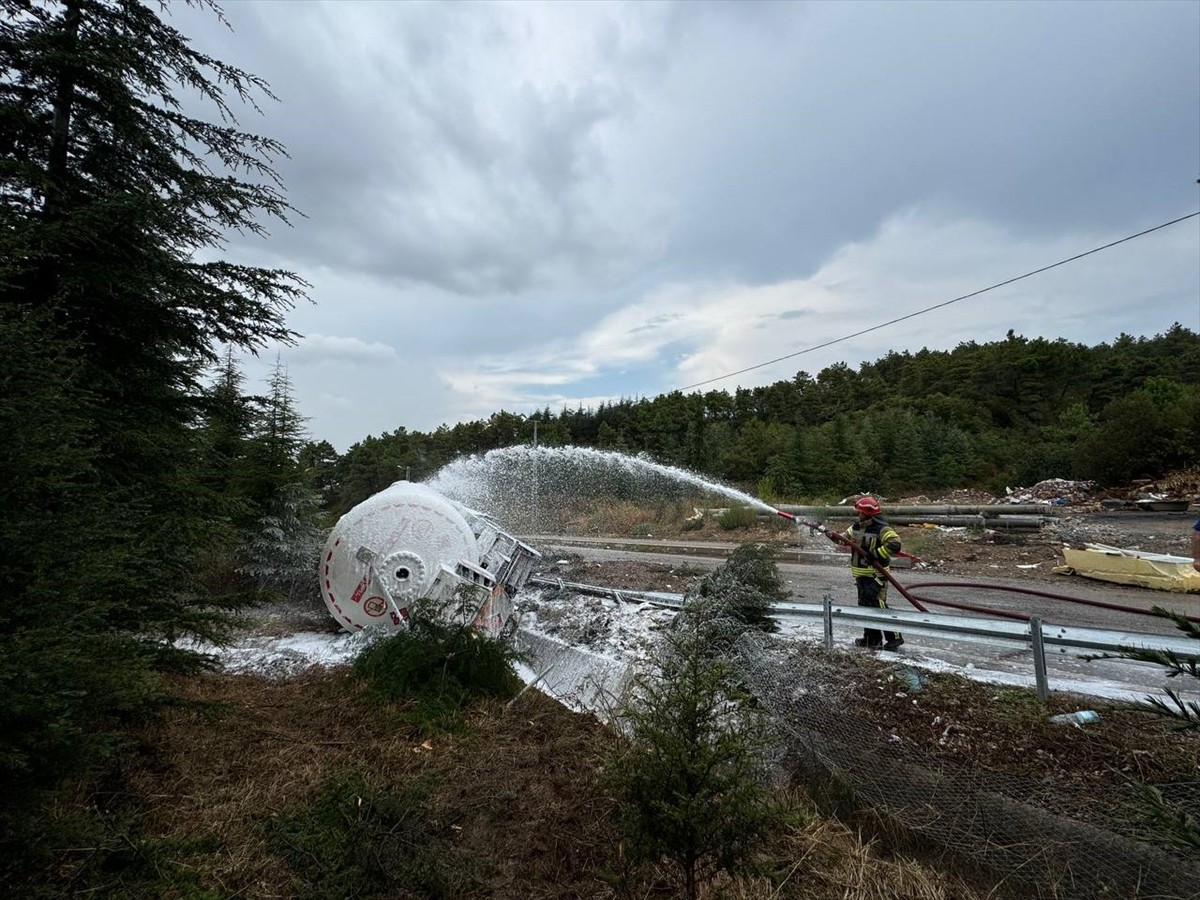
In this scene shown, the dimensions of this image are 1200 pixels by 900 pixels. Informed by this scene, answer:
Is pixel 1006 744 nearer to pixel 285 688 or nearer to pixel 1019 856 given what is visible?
pixel 1019 856

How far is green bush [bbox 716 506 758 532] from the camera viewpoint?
21984 millimetres

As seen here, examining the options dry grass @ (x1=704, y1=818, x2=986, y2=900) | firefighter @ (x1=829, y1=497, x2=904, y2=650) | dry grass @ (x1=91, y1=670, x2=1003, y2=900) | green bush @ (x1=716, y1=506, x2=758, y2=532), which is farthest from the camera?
green bush @ (x1=716, y1=506, x2=758, y2=532)

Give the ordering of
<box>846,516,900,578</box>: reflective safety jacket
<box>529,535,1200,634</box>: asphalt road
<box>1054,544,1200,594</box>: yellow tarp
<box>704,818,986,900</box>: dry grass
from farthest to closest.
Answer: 1. <box>1054,544,1200,594</box>: yellow tarp
2. <box>529,535,1200,634</box>: asphalt road
3. <box>846,516,900,578</box>: reflective safety jacket
4. <box>704,818,986,900</box>: dry grass

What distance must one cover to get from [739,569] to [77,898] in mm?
6509

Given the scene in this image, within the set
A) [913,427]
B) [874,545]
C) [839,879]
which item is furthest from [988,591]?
[913,427]

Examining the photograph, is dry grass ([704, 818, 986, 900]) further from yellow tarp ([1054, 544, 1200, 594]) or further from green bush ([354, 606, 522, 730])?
yellow tarp ([1054, 544, 1200, 594])

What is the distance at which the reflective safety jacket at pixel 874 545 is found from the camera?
6.81m

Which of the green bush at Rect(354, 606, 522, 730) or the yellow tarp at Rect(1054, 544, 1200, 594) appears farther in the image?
the yellow tarp at Rect(1054, 544, 1200, 594)

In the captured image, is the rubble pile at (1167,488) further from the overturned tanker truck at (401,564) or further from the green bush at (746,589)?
the overturned tanker truck at (401,564)

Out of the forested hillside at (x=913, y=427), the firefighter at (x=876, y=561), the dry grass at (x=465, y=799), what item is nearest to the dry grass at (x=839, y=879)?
the dry grass at (x=465, y=799)

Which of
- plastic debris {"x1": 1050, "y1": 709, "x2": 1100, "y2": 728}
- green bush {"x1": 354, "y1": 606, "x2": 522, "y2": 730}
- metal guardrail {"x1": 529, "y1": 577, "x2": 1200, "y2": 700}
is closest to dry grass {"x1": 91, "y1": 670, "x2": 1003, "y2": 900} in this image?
green bush {"x1": 354, "y1": 606, "x2": 522, "y2": 730}

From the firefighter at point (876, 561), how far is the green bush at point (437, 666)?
4.08 metres

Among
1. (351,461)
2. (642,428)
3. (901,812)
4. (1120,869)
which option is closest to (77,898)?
(901,812)

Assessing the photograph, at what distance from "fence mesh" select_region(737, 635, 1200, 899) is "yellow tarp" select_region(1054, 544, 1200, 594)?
906cm
